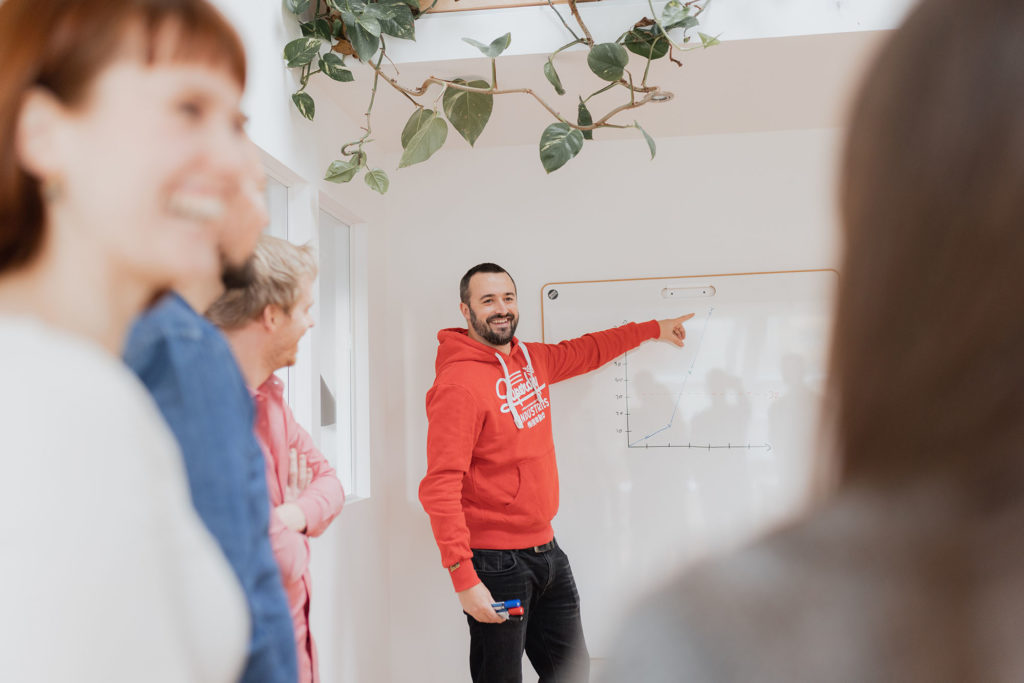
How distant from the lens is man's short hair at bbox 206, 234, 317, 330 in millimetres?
668

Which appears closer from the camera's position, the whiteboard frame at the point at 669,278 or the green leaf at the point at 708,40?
the green leaf at the point at 708,40

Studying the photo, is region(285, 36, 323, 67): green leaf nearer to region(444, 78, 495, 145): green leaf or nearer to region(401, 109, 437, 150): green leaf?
region(401, 109, 437, 150): green leaf

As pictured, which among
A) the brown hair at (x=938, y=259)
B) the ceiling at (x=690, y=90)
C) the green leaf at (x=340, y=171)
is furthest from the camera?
the ceiling at (x=690, y=90)

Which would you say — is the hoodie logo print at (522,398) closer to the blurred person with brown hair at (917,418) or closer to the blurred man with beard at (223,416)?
the blurred man with beard at (223,416)

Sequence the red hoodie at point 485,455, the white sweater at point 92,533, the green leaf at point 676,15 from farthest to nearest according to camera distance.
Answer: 1. the red hoodie at point 485,455
2. the green leaf at point 676,15
3. the white sweater at point 92,533

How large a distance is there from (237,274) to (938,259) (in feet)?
1.85

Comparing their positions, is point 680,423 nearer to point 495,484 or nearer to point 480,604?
point 495,484

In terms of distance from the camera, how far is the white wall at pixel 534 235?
9.26 ft

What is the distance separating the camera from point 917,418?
385 millimetres

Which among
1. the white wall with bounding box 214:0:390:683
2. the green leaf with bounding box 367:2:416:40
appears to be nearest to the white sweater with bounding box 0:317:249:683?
the white wall with bounding box 214:0:390:683

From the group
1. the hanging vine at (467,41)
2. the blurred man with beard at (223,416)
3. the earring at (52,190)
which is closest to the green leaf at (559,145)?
the hanging vine at (467,41)

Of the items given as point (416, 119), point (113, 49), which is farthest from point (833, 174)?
point (416, 119)

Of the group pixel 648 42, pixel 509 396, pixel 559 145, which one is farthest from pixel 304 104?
pixel 509 396

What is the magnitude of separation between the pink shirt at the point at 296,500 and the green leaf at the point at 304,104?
852 millimetres
